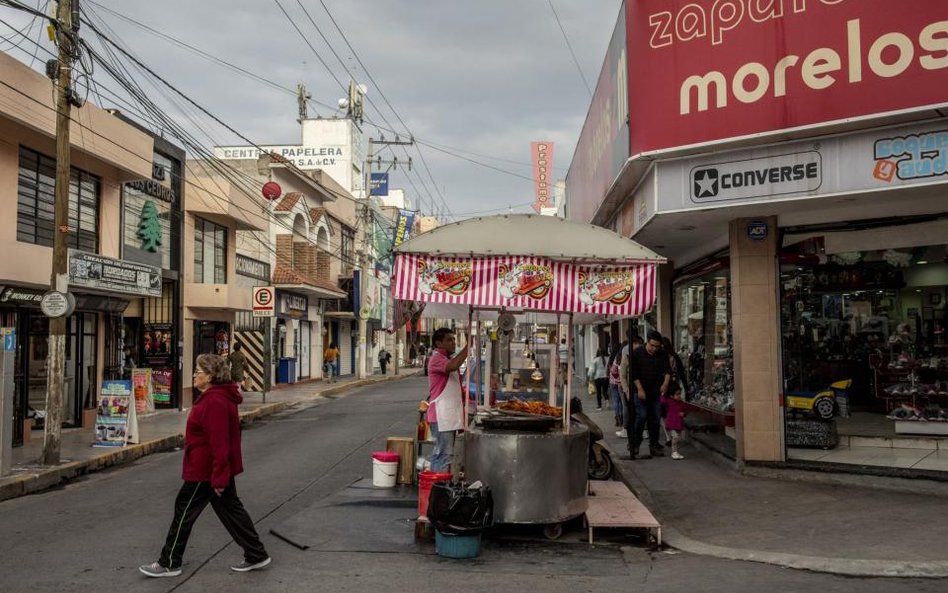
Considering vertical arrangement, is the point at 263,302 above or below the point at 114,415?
above

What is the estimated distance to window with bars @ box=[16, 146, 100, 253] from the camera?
51.5 feet

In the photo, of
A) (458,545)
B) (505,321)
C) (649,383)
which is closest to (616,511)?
(458,545)

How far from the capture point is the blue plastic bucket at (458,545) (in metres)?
A: 6.88

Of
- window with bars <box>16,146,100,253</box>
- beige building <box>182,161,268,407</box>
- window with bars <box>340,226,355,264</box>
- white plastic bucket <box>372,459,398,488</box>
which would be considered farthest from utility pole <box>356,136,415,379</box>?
white plastic bucket <box>372,459,398,488</box>

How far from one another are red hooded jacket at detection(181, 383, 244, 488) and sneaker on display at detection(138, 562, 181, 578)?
27.7 inches

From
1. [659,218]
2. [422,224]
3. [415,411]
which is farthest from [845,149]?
[422,224]

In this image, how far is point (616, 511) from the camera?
7.91 meters

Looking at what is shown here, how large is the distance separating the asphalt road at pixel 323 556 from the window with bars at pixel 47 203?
274 inches

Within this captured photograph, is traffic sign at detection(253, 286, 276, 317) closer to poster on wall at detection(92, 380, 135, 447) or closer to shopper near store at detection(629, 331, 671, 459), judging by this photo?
poster on wall at detection(92, 380, 135, 447)

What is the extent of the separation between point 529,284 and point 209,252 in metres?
19.5

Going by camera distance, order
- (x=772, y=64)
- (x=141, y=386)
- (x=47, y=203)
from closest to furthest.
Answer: (x=772, y=64) → (x=47, y=203) → (x=141, y=386)

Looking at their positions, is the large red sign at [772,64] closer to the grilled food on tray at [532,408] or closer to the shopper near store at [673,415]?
the grilled food on tray at [532,408]

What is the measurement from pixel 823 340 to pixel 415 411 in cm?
1039

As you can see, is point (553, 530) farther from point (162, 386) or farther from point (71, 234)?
point (162, 386)
